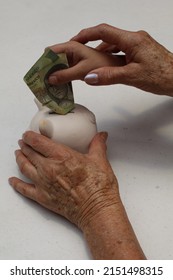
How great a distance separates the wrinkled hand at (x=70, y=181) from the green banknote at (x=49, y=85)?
11 centimetres

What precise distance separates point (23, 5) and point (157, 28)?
70cm

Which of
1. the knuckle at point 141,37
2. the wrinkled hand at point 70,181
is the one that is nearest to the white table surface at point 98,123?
the wrinkled hand at point 70,181

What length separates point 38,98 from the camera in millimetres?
1223

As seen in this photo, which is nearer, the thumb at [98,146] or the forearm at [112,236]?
the forearm at [112,236]

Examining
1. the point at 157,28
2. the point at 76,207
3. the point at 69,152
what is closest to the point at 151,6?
the point at 157,28

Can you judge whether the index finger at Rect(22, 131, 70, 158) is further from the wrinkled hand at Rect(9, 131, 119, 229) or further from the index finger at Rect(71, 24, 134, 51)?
the index finger at Rect(71, 24, 134, 51)

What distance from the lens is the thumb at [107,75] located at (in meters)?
1.16

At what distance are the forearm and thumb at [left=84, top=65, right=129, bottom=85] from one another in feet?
1.20

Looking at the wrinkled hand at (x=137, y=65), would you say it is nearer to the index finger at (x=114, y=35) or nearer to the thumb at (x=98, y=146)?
the index finger at (x=114, y=35)

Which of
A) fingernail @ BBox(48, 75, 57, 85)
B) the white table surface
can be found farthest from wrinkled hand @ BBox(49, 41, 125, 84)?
the white table surface

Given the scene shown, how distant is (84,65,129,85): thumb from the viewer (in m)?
1.16

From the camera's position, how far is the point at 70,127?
1.19m

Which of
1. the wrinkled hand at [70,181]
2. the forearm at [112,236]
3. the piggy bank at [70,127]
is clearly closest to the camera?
the forearm at [112,236]

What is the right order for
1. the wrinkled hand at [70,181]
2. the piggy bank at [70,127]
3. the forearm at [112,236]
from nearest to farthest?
the forearm at [112,236] < the wrinkled hand at [70,181] < the piggy bank at [70,127]
